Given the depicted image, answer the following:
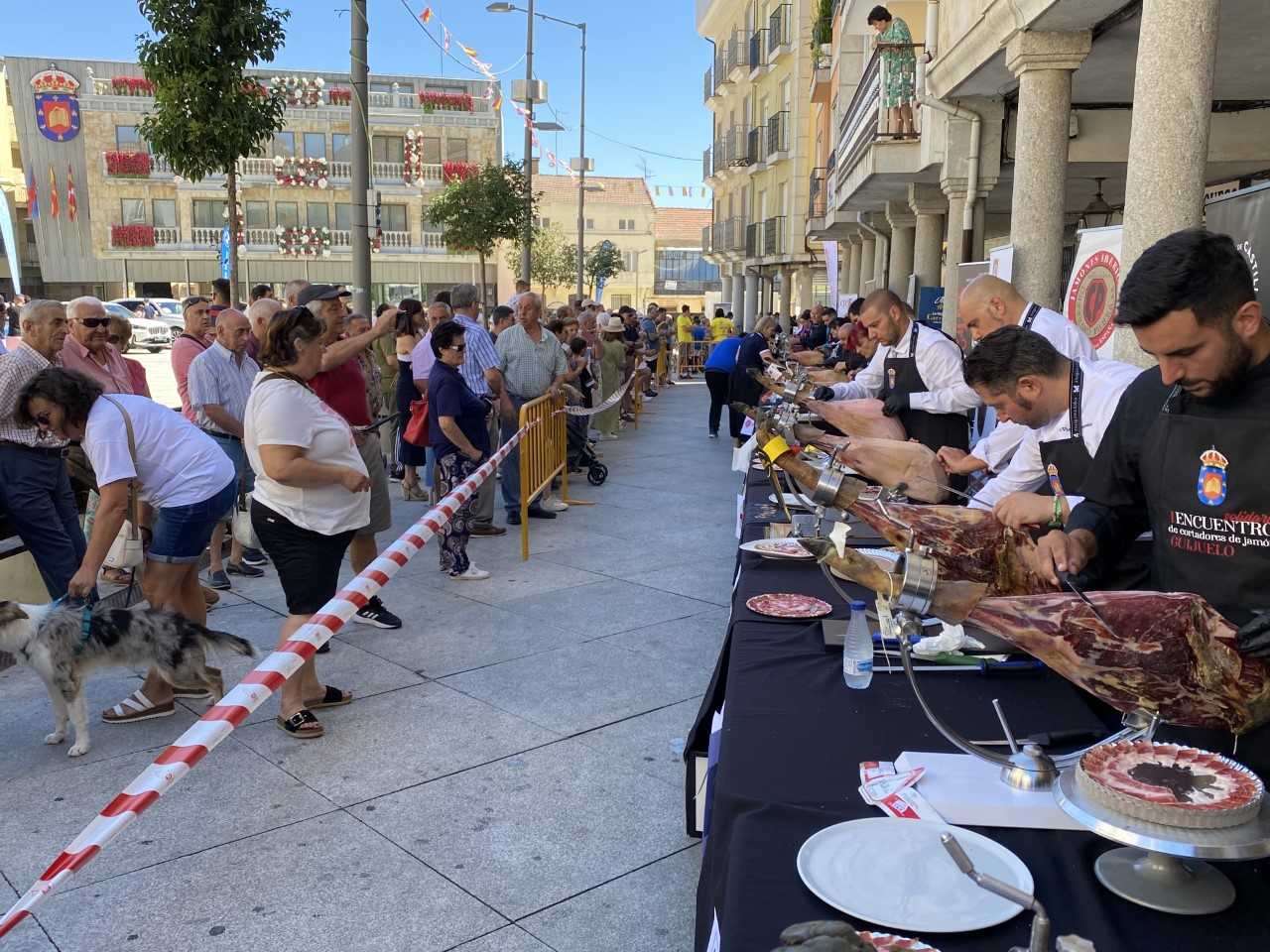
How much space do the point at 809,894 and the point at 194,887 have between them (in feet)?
7.65

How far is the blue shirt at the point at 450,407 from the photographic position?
22.6 ft

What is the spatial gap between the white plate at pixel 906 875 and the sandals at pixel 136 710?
375 cm

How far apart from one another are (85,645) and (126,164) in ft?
149

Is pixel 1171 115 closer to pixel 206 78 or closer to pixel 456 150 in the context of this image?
pixel 206 78

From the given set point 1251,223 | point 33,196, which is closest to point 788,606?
point 1251,223

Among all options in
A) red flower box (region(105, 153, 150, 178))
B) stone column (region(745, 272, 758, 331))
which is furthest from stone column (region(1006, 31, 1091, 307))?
red flower box (region(105, 153, 150, 178))

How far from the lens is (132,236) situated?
43156 millimetres

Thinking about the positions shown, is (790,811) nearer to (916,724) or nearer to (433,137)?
(916,724)

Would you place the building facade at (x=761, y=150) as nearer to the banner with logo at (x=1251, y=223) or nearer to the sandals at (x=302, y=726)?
the banner with logo at (x=1251, y=223)

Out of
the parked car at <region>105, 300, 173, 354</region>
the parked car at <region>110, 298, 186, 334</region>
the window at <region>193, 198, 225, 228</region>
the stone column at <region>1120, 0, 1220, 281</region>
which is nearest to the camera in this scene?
the stone column at <region>1120, 0, 1220, 281</region>

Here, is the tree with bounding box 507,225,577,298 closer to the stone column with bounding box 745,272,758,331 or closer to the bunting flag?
the stone column with bounding box 745,272,758,331

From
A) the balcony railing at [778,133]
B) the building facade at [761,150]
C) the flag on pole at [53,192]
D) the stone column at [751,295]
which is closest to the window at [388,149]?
the building facade at [761,150]

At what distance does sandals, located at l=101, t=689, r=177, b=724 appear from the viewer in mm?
4455

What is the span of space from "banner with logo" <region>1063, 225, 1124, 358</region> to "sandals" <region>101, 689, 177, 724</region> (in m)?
5.60
